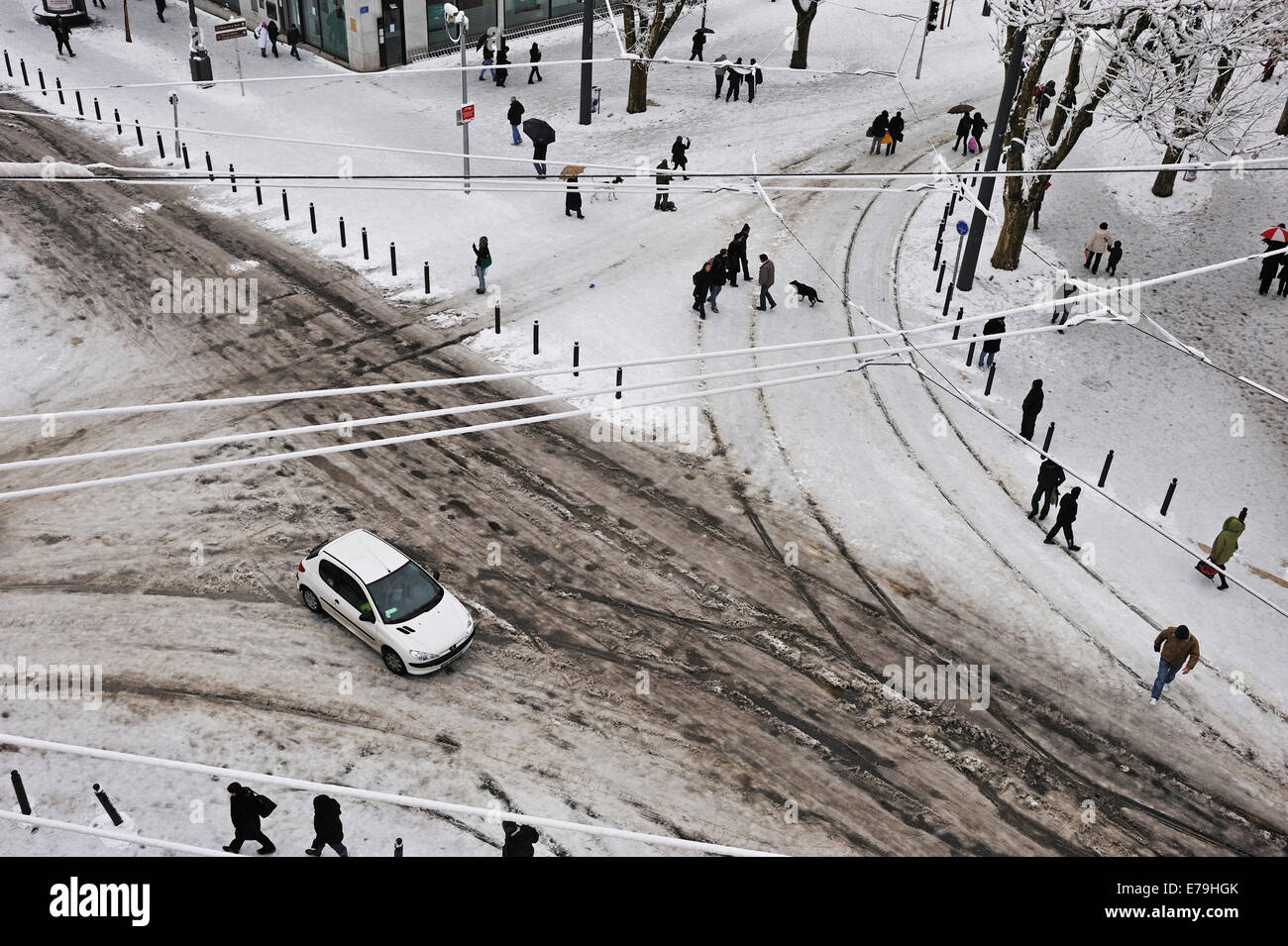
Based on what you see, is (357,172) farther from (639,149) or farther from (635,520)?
(635,520)

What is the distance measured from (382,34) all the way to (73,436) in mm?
22176

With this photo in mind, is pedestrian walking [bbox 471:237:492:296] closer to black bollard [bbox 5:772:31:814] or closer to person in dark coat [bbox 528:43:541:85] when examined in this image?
black bollard [bbox 5:772:31:814]

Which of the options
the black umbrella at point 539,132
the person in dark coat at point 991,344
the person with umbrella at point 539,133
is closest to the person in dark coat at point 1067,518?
the person in dark coat at point 991,344

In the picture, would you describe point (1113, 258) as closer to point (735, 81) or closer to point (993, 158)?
point (993, 158)

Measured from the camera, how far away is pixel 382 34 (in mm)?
36312

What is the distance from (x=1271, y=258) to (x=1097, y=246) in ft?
14.2

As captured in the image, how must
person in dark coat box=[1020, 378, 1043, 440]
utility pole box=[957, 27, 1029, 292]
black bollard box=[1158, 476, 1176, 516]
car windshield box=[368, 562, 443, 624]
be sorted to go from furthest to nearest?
utility pole box=[957, 27, 1029, 292] → person in dark coat box=[1020, 378, 1043, 440] → black bollard box=[1158, 476, 1176, 516] → car windshield box=[368, 562, 443, 624]

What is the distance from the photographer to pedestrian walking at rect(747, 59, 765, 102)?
36.2 meters

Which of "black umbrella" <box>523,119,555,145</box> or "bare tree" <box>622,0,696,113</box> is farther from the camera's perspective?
"bare tree" <box>622,0,696,113</box>

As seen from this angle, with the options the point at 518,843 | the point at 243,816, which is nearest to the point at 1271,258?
the point at 518,843

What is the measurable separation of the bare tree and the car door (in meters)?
22.0

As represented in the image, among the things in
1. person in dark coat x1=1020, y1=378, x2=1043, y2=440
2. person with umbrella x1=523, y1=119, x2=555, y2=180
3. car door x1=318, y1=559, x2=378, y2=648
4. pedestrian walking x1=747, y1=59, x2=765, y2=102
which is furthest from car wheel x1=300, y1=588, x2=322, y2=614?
pedestrian walking x1=747, y1=59, x2=765, y2=102

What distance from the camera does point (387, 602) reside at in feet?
49.5
